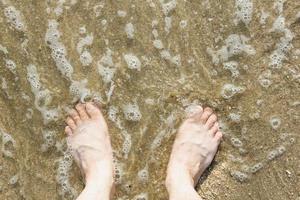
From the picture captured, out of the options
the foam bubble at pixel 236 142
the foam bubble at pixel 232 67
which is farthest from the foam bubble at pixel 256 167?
the foam bubble at pixel 232 67

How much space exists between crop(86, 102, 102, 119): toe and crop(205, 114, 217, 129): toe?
0.59m

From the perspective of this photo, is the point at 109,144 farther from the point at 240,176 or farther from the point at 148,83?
the point at 240,176

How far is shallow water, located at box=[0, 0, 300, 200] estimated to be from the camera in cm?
253

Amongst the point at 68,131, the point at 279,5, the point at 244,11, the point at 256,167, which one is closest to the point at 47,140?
the point at 68,131

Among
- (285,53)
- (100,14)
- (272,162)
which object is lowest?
(272,162)

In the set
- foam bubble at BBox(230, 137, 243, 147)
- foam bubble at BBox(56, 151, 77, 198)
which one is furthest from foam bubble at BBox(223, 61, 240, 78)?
foam bubble at BBox(56, 151, 77, 198)

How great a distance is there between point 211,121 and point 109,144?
1.86 feet

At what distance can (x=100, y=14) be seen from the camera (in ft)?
8.47

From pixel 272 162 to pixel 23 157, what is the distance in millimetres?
1334

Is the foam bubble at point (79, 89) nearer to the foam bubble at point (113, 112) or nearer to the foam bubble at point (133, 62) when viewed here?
the foam bubble at point (113, 112)

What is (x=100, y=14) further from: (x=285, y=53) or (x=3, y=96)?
(x=285, y=53)

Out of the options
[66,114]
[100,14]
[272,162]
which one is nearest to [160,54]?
[100,14]

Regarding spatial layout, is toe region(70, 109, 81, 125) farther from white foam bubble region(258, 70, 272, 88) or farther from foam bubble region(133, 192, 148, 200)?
white foam bubble region(258, 70, 272, 88)

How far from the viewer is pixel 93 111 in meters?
2.61
